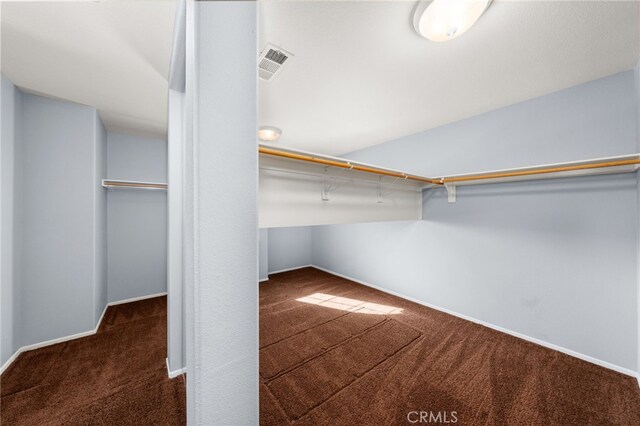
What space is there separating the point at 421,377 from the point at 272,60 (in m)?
2.80

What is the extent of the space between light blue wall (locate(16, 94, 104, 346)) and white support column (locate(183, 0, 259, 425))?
9.16 feet

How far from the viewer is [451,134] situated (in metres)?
2.96

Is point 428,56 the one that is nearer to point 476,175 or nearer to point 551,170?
point 476,175

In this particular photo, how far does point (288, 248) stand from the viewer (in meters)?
5.20

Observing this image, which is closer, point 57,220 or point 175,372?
point 175,372

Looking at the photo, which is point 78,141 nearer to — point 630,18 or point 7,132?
point 7,132

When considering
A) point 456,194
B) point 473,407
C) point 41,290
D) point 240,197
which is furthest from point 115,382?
point 456,194

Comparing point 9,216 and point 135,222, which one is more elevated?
point 9,216

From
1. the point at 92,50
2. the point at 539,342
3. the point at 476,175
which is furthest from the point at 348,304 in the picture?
the point at 92,50

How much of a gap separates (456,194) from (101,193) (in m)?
4.53

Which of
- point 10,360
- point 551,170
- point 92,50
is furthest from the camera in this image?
point 10,360

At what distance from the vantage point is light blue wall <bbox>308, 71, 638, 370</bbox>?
1.90 meters

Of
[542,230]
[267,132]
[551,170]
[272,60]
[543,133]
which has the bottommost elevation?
[542,230]
